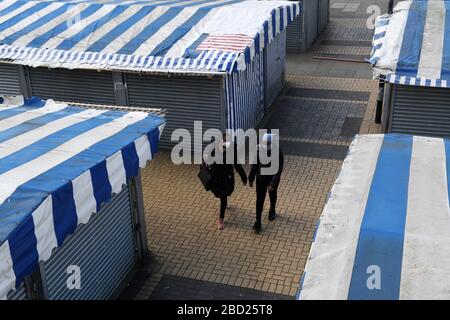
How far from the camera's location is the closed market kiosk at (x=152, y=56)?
442 inches

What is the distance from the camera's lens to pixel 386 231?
5.05m

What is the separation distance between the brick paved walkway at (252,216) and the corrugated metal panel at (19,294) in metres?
2.22

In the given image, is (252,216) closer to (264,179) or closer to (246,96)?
(264,179)

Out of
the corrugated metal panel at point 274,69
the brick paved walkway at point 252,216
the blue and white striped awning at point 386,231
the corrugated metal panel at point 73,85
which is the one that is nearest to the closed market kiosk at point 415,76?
the brick paved walkway at point 252,216

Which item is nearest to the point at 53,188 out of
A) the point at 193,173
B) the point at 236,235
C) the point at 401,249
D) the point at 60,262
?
the point at 60,262

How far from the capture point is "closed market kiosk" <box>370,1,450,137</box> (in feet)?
31.3

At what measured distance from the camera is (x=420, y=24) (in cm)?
1123

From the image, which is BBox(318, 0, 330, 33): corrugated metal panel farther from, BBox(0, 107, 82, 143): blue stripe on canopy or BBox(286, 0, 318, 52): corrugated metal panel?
BBox(0, 107, 82, 143): blue stripe on canopy

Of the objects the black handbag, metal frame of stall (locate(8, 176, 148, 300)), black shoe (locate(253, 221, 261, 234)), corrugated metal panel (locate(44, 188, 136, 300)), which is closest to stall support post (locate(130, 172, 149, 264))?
metal frame of stall (locate(8, 176, 148, 300))

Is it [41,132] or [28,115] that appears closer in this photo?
[41,132]

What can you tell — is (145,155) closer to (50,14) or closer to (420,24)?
(420,24)

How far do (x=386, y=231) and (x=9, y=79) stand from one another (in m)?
10.6

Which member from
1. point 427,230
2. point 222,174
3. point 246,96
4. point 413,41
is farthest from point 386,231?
point 246,96

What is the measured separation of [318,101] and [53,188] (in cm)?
1087
